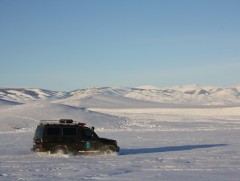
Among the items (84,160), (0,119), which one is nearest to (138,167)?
(84,160)

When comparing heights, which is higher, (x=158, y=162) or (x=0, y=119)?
(x=0, y=119)

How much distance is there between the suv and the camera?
22.0 m

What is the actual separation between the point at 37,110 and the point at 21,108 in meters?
2.55

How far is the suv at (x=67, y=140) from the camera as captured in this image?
2203 cm

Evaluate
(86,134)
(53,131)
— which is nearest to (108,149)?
(86,134)

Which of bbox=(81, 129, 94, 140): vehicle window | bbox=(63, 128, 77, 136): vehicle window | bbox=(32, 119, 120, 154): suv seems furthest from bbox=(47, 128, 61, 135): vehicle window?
bbox=(81, 129, 94, 140): vehicle window

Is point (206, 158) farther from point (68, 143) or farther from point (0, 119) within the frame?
point (0, 119)

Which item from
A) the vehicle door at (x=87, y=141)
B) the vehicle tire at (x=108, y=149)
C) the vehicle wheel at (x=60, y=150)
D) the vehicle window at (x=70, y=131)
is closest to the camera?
the vehicle wheel at (x=60, y=150)

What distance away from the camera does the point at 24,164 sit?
19141 mm

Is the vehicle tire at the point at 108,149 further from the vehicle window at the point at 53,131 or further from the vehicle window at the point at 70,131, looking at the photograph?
the vehicle window at the point at 53,131

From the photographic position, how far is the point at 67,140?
22.6m

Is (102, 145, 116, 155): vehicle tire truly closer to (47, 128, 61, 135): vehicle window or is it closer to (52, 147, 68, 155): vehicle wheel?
(52, 147, 68, 155): vehicle wheel

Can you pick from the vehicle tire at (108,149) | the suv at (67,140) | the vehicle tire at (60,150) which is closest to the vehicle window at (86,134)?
the suv at (67,140)

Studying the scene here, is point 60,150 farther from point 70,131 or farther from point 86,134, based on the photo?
point 86,134
